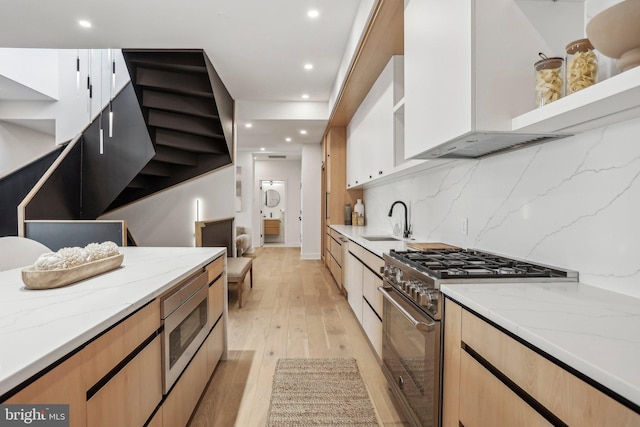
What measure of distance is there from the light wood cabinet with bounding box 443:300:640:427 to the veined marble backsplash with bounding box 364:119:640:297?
586mm

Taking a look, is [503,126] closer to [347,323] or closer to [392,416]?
[392,416]

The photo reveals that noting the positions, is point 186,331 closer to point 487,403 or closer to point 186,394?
point 186,394

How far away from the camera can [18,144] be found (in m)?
5.88

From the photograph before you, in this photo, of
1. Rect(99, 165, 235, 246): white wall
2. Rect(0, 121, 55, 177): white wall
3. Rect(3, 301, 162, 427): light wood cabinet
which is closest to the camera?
Rect(3, 301, 162, 427): light wood cabinet

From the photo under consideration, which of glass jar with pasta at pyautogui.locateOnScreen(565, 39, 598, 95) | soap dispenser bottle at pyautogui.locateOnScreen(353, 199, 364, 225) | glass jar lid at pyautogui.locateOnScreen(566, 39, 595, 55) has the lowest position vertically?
soap dispenser bottle at pyautogui.locateOnScreen(353, 199, 364, 225)

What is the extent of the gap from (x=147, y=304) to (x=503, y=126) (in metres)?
1.57

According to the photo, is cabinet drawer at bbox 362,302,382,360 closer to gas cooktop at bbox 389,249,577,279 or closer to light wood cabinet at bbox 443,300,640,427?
gas cooktop at bbox 389,249,577,279

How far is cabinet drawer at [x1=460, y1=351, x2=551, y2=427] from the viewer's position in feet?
2.66

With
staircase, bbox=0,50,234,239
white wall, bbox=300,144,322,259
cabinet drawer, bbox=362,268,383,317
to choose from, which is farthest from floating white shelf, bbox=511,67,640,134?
white wall, bbox=300,144,322,259

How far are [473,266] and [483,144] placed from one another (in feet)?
2.00

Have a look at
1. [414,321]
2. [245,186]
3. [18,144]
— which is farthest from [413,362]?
[18,144]

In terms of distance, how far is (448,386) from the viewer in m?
1.22

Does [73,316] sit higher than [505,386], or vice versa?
[73,316]

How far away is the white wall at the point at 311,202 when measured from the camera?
7.08 metres
